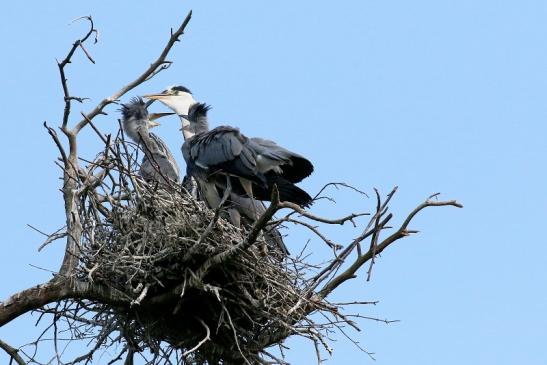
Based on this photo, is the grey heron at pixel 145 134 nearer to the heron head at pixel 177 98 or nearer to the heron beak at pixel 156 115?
the heron beak at pixel 156 115

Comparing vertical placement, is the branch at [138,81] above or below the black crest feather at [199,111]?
below

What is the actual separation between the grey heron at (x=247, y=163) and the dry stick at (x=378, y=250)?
89 centimetres

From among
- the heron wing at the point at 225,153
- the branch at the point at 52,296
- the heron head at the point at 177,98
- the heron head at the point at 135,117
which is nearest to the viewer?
the branch at the point at 52,296

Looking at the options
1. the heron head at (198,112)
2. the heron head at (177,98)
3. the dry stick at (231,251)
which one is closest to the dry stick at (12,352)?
the dry stick at (231,251)

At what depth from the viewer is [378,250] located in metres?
6.04

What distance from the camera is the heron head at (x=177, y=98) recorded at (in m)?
10.1

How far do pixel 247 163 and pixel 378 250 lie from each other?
1.68 metres

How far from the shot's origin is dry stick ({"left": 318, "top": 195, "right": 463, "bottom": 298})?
571cm

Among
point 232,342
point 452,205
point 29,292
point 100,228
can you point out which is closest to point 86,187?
point 100,228

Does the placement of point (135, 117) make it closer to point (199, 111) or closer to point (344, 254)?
point (199, 111)

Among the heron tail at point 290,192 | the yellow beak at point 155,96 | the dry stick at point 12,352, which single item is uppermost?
the yellow beak at point 155,96

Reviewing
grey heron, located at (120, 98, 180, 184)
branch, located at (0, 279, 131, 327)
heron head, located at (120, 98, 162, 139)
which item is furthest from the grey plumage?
branch, located at (0, 279, 131, 327)

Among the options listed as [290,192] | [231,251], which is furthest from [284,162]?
[231,251]

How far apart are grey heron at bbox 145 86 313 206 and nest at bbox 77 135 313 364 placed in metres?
0.70
